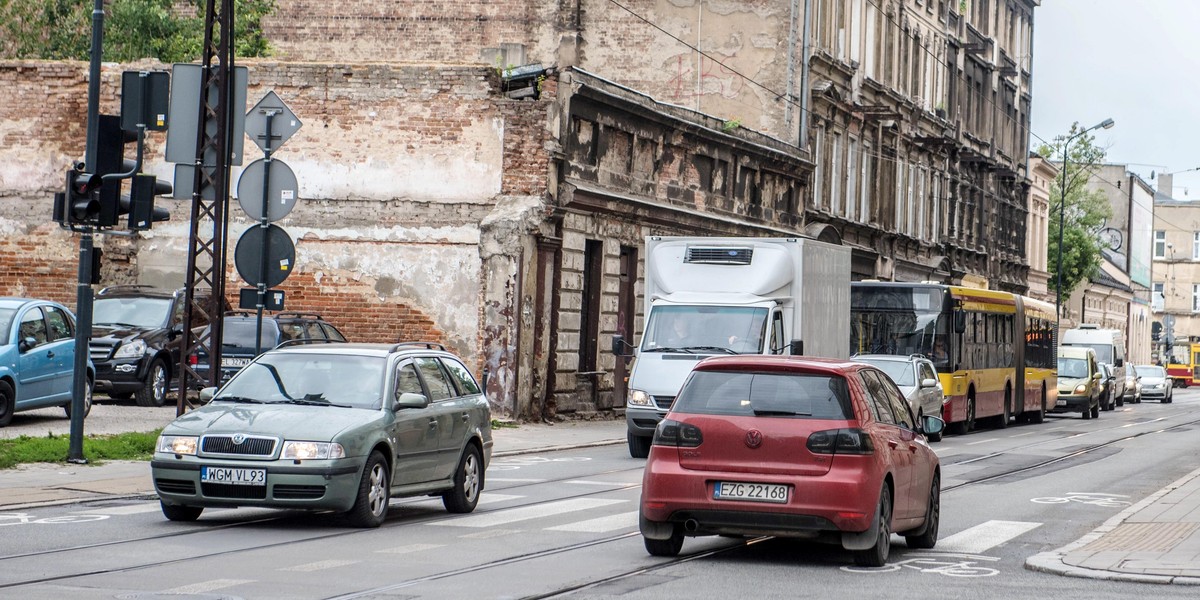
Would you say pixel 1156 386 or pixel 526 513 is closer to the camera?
pixel 526 513

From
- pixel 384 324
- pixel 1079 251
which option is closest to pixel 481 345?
pixel 384 324

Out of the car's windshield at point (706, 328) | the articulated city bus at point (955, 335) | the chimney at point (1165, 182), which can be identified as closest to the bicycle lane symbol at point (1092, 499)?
the car's windshield at point (706, 328)

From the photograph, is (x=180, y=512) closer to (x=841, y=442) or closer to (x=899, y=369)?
(x=841, y=442)

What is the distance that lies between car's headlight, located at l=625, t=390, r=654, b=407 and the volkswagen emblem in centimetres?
1161

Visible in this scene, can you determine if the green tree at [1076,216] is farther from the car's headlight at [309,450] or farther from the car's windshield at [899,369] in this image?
the car's headlight at [309,450]

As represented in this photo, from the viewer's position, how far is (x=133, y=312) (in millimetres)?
27719

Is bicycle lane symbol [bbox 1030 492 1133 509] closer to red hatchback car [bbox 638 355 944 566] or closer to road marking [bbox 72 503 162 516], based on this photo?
red hatchback car [bbox 638 355 944 566]

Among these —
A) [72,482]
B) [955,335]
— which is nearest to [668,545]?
[72,482]

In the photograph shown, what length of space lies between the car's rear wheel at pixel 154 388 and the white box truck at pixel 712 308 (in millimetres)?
7496

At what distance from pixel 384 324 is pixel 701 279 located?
26.7 ft

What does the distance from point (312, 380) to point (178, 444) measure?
142 centimetres

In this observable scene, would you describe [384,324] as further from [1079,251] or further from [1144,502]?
[1079,251]

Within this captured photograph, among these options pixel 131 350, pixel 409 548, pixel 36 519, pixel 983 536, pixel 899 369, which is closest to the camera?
pixel 409 548

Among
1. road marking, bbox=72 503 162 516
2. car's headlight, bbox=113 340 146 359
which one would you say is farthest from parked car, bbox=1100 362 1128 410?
road marking, bbox=72 503 162 516
